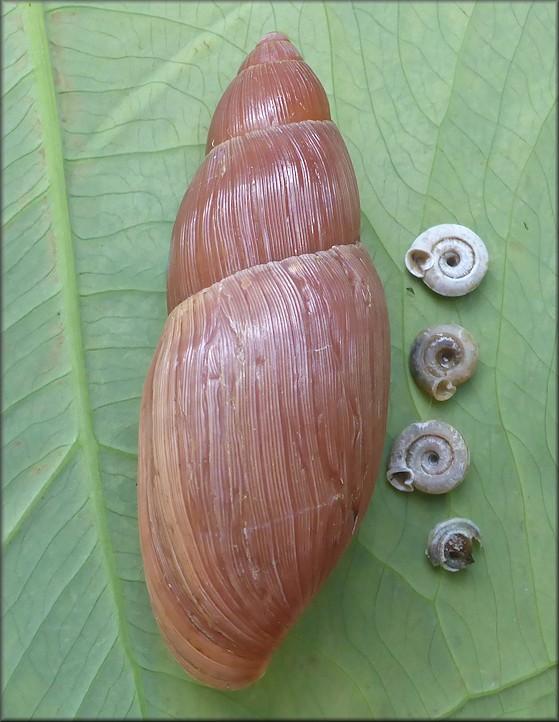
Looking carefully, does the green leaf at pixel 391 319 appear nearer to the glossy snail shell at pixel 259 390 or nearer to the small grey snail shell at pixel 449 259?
the small grey snail shell at pixel 449 259

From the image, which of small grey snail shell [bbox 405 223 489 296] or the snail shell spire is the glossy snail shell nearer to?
the snail shell spire

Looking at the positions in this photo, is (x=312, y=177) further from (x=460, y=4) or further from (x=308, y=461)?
(x=460, y=4)

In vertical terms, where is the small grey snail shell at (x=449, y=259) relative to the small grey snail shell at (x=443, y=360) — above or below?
above

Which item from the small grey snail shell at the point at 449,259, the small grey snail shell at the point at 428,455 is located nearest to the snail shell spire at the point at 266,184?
the small grey snail shell at the point at 449,259

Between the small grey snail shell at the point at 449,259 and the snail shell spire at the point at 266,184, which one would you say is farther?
the small grey snail shell at the point at 449,259

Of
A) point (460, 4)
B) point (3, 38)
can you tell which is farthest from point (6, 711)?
point (460, 4)
